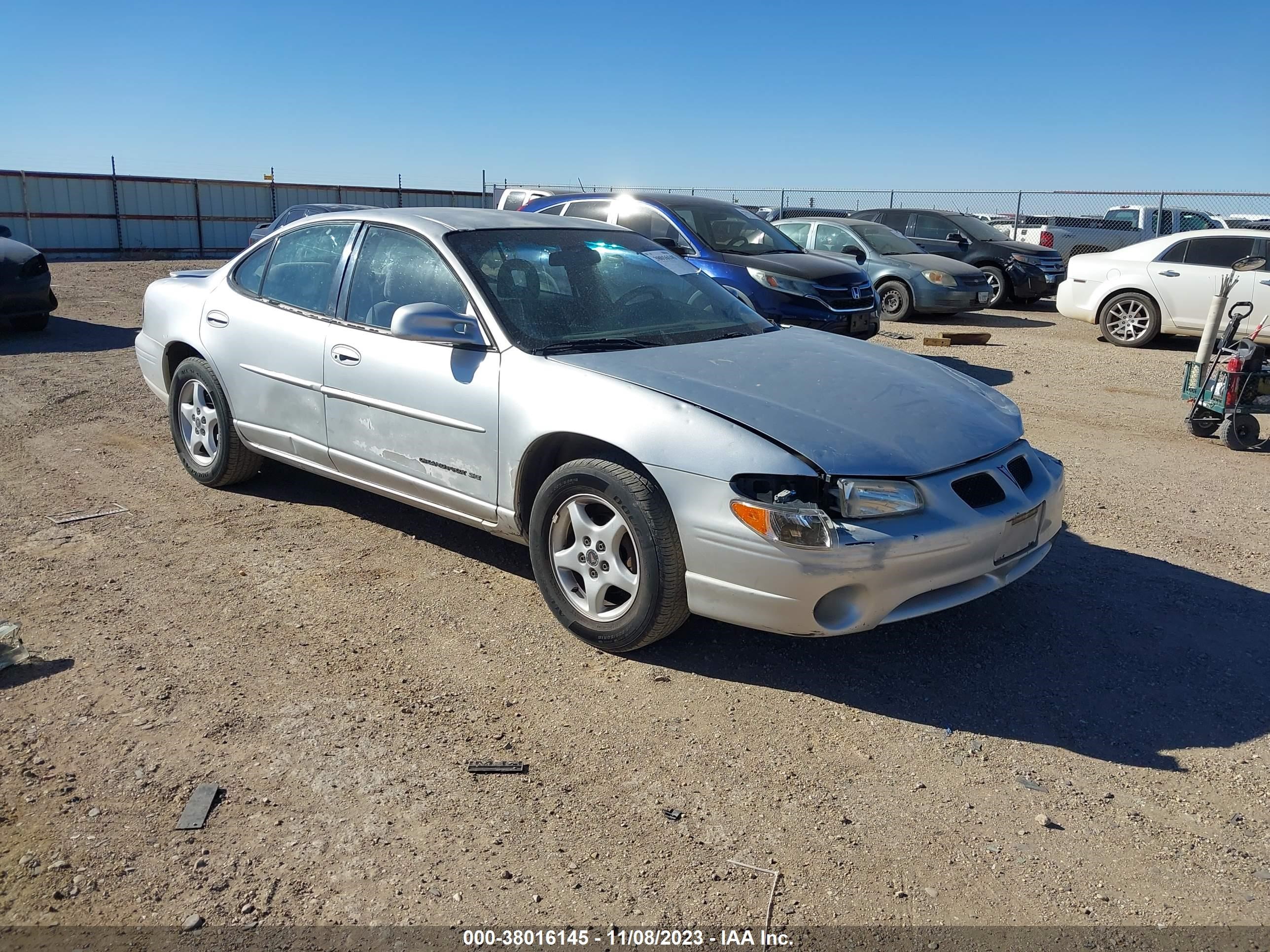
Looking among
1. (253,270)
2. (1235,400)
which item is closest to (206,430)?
(253,270)

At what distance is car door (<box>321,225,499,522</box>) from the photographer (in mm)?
4340

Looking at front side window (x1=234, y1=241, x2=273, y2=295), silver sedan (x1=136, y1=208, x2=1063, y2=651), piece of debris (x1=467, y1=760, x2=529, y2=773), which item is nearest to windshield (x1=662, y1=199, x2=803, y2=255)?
silver sedan (x1=136, y1=208, x2=1063, y2=651)

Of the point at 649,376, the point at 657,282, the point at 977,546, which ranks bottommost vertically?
the point at 977,546

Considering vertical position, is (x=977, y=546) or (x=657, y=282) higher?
(x=657, y=282)

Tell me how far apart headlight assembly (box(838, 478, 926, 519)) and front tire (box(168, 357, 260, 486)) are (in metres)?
3.61

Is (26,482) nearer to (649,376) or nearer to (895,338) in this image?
(649,376)

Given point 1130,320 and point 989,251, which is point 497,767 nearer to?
point 1130,320

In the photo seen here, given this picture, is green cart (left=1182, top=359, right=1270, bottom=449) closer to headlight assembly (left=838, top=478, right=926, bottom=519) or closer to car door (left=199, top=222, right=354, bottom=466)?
headlight assembly (left=838, top=478, right=926, bottom=519)

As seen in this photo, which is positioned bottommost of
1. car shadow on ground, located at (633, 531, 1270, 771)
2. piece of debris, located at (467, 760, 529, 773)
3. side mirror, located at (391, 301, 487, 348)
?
piece of debris, located at (467, 760, 529, 773)

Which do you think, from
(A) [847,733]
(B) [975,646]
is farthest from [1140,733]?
(A) [847,733]

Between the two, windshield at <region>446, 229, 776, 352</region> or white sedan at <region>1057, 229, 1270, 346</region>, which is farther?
white sedan at <region>1057, 229, 1270, 346</region>

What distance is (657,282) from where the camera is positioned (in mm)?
5066

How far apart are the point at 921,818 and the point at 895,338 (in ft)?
34.8

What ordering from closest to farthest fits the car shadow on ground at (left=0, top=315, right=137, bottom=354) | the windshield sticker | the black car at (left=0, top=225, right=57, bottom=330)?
the windshield sticker
the car shadow on ground at (left=0, top=315, right=137, bottom=354)
the black car at (left=0, top=225, right=57, bottom=330)
